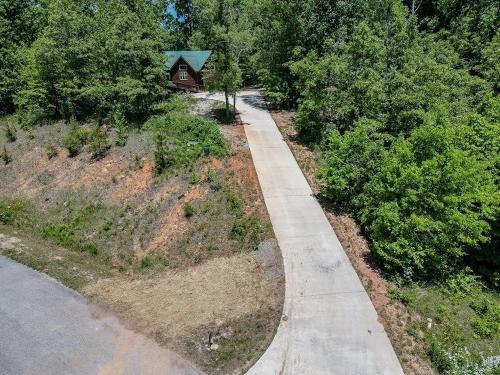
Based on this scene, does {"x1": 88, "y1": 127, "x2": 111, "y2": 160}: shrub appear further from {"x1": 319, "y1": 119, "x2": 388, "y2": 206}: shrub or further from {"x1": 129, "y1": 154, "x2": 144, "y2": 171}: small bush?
{"x1": 319, "y1": 119, "x2": 388, "y2": 206}: shrub

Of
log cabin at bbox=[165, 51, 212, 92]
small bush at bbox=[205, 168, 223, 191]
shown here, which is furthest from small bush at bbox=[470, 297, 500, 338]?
log cabin at bbox=[165, 51, 212, 92]

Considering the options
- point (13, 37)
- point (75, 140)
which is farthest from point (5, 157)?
point (13, 37)

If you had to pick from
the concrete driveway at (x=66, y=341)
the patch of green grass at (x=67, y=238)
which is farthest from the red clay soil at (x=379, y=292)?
the patch of green grass at (x=67, y=238)

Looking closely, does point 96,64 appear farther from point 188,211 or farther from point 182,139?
point 188,211

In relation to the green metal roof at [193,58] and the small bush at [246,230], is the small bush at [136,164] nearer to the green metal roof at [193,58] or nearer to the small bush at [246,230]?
the small bush at [246,230]

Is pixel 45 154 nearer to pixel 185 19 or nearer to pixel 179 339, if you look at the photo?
pixel 179 339

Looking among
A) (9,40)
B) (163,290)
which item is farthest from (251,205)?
(9,40)
